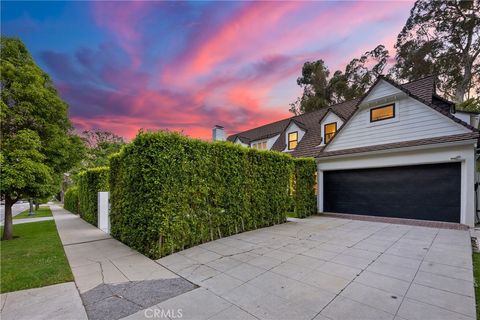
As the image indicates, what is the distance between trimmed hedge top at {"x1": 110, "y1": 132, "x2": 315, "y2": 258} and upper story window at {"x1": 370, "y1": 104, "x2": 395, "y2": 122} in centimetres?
558

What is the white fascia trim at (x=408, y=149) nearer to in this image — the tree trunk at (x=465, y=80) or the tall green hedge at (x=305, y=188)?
the tall green hedge at (x=305, y=188)

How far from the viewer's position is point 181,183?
18.3 ft

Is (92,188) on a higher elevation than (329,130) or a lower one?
lower

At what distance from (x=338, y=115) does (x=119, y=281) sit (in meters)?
12.5

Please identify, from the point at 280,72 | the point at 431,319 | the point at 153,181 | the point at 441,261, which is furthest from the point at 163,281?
the point at 280,72

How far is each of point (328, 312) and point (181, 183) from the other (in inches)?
162

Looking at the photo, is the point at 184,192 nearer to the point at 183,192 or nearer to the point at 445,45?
the point at 183,192

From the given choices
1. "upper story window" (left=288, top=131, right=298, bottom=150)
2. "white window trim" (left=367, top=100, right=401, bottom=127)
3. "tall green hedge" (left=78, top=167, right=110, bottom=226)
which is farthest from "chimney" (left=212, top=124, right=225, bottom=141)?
"white window trim" (left=367, top=100, right=401, bottom=127)

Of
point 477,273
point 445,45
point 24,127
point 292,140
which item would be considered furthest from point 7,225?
point 445,45

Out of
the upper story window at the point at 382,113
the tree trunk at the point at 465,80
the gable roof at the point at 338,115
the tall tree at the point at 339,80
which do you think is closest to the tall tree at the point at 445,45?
the tree trunk at the point at 465,80

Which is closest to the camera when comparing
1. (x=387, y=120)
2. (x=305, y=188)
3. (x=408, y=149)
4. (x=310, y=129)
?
(x=408, y=149)

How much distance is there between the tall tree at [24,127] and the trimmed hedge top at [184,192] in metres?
2.43

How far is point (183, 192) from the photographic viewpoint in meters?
5.58

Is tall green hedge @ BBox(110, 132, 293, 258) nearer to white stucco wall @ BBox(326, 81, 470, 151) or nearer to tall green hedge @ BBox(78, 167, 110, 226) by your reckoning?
tall green hedge @ BBox(78, 167, 110, 226)
